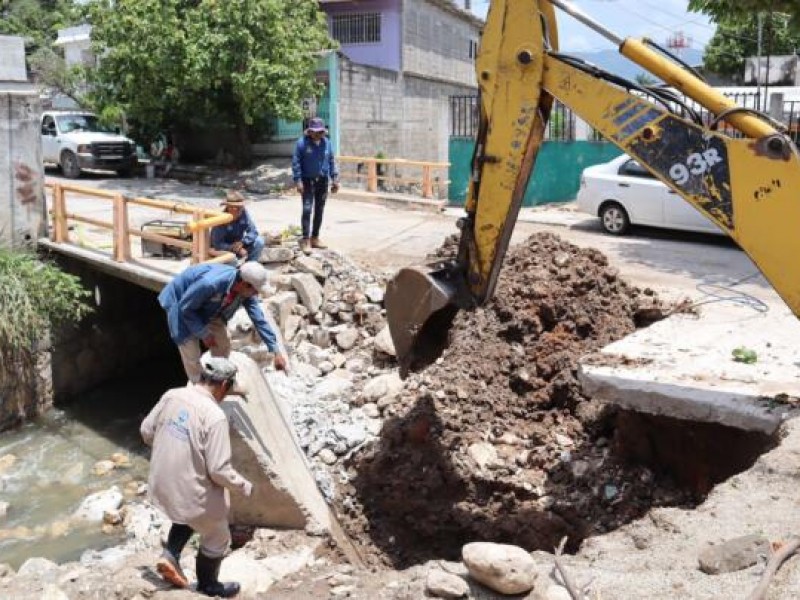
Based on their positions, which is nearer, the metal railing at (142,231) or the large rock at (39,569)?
the large rock at (39,569)

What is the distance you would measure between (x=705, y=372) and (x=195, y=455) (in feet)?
14.5

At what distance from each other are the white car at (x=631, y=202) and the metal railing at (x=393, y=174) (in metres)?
4.54

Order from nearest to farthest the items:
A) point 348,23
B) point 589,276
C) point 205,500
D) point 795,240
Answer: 1. point 205,500
2. point 795,240
3. point 589,276
4. point 348,23

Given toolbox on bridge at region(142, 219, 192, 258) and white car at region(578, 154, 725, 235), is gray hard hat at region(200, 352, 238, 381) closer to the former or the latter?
toolbox on bridge at region(142, 219, 192, 258)

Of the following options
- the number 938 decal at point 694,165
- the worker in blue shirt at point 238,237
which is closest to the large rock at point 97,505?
the worker in blue shirt at point 238,237

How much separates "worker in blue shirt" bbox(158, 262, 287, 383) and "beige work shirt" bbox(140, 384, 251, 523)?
1.35 meters

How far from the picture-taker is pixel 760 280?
1097 centimetres

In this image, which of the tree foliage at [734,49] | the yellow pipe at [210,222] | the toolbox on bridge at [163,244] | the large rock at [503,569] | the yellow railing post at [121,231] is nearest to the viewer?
the large rock at [503,569]

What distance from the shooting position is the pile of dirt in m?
7.03

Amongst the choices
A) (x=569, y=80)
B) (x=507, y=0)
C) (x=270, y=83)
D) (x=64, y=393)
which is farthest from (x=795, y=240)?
(x=270, y=83)

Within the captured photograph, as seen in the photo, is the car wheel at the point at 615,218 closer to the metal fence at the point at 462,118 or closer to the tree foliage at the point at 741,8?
the tree foliage at the point at 741,8

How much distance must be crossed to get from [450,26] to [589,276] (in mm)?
24593

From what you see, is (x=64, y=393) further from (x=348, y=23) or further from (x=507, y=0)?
(x=348, y=23)

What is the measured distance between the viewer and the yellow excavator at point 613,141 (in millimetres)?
5445
